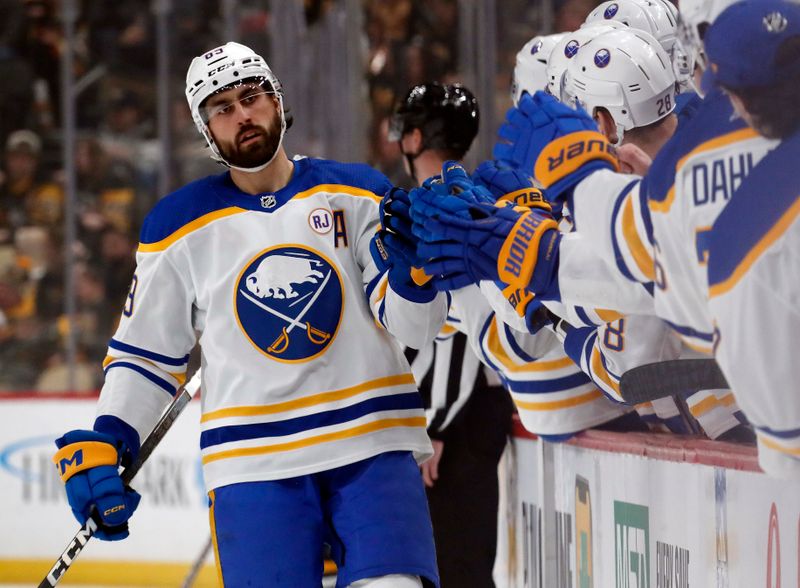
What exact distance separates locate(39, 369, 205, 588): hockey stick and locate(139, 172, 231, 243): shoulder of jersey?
0.27m

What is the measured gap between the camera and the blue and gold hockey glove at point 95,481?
1.99 m

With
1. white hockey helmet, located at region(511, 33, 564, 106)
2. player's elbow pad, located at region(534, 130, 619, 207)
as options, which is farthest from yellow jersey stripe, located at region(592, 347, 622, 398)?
white hockey helmet, located at region(511, 33, 564, 106)

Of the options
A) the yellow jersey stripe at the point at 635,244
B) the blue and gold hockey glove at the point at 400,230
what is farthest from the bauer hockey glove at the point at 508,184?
the yellow jersey stripe at the point at 635,244

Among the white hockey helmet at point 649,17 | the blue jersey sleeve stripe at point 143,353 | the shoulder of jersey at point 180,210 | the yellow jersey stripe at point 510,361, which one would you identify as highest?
the white hockey helmet at point 649,17

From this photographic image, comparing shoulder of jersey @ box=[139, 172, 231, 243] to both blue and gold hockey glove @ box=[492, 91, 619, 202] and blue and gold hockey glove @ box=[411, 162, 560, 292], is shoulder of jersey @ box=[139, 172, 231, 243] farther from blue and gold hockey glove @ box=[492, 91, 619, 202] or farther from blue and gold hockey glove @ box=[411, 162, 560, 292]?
blue and gold hockey glove @ box=[492, 91, 619, 202]

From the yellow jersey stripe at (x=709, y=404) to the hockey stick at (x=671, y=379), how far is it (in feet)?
0.57

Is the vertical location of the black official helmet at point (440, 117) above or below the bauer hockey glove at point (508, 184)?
above

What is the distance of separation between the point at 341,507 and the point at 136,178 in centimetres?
414

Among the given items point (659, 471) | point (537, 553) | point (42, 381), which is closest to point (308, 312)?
point (659, 471)

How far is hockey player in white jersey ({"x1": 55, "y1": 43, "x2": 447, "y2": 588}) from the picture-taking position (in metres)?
1.91

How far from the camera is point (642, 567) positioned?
1.86 metres

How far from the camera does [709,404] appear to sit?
1.77 metres

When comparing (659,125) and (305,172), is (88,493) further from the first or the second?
(659,125)

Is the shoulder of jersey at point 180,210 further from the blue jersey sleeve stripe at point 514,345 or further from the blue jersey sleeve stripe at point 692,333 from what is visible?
the blue jersey sleeve stripe at point 692,333
